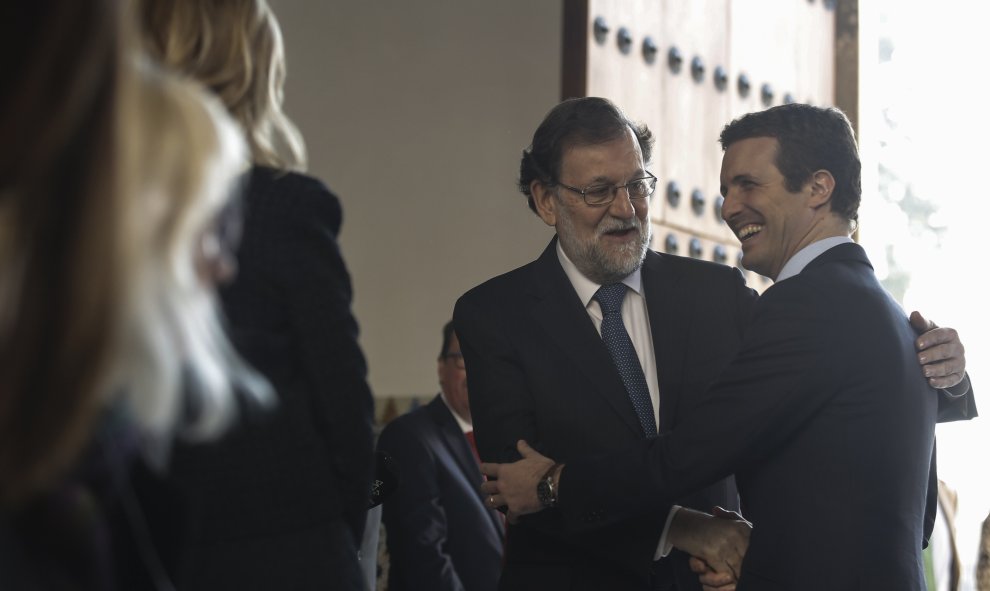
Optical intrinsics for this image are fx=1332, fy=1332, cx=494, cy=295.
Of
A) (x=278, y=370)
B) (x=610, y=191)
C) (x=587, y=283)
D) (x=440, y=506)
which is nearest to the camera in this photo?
(x=278, y=370)

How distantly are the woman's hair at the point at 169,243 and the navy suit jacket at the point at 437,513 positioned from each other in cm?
335

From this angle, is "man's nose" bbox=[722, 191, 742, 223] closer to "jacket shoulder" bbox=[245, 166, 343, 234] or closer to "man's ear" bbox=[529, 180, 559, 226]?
"man's ear" bbox=[529, 180, 559, 226]

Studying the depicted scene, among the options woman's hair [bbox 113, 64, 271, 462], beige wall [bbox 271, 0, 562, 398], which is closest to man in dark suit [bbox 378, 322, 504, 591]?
beige wall [bbox 271, 0, 562, 398]

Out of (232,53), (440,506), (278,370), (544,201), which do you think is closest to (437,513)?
(440,506)

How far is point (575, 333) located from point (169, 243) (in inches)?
81.2

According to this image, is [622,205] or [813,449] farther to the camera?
[622,205]

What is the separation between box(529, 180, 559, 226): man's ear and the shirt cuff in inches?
34.9

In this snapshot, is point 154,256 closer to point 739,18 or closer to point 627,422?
point 627,422

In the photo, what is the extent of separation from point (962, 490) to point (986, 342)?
2.88ft

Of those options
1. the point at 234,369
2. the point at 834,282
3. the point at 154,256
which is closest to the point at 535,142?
the point at 834,282

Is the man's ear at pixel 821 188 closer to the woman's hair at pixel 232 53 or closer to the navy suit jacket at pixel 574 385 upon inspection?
the navy suit jacket at pixel 574 385

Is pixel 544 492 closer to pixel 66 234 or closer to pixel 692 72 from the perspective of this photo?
pixel 66 234

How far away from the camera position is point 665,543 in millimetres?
3020

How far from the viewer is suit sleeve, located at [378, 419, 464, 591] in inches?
180
